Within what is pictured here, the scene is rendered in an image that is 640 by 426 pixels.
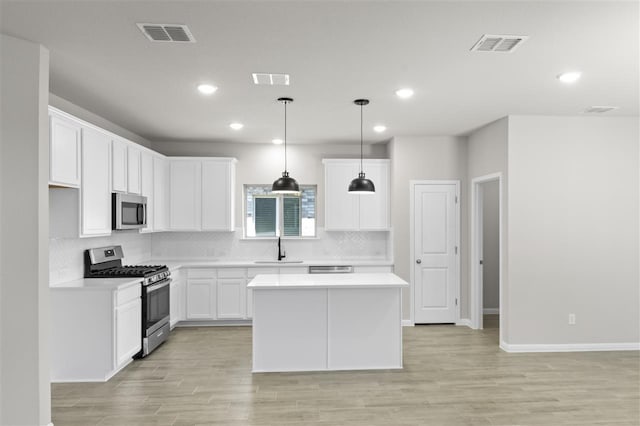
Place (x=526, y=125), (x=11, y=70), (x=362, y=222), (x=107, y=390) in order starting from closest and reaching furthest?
(x=11, y=70), (x=107, y=390), (x=526, y=125), (x=362, y=222)

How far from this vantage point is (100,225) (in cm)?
432

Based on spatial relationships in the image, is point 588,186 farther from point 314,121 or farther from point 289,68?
point 289,68

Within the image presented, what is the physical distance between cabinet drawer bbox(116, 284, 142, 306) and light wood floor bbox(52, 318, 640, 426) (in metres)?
0.71

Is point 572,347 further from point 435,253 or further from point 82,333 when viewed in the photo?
point 82,333

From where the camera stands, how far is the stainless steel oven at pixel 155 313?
15.5 feet

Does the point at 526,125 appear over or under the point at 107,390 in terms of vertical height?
over

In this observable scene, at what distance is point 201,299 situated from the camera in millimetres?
6180

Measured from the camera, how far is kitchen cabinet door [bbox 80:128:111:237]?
400 cm

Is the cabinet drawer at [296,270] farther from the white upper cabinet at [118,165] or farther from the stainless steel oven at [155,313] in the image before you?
the white upper cabinet at [118,165]

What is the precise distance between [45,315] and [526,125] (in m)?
5.09

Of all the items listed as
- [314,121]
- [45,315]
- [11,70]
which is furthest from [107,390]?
[314,121]

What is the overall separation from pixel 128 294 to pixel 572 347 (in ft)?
16.4

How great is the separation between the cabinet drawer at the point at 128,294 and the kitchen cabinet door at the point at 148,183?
1.26 m

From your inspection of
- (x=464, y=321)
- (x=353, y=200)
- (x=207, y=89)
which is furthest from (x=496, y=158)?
(x=207, y=89)
